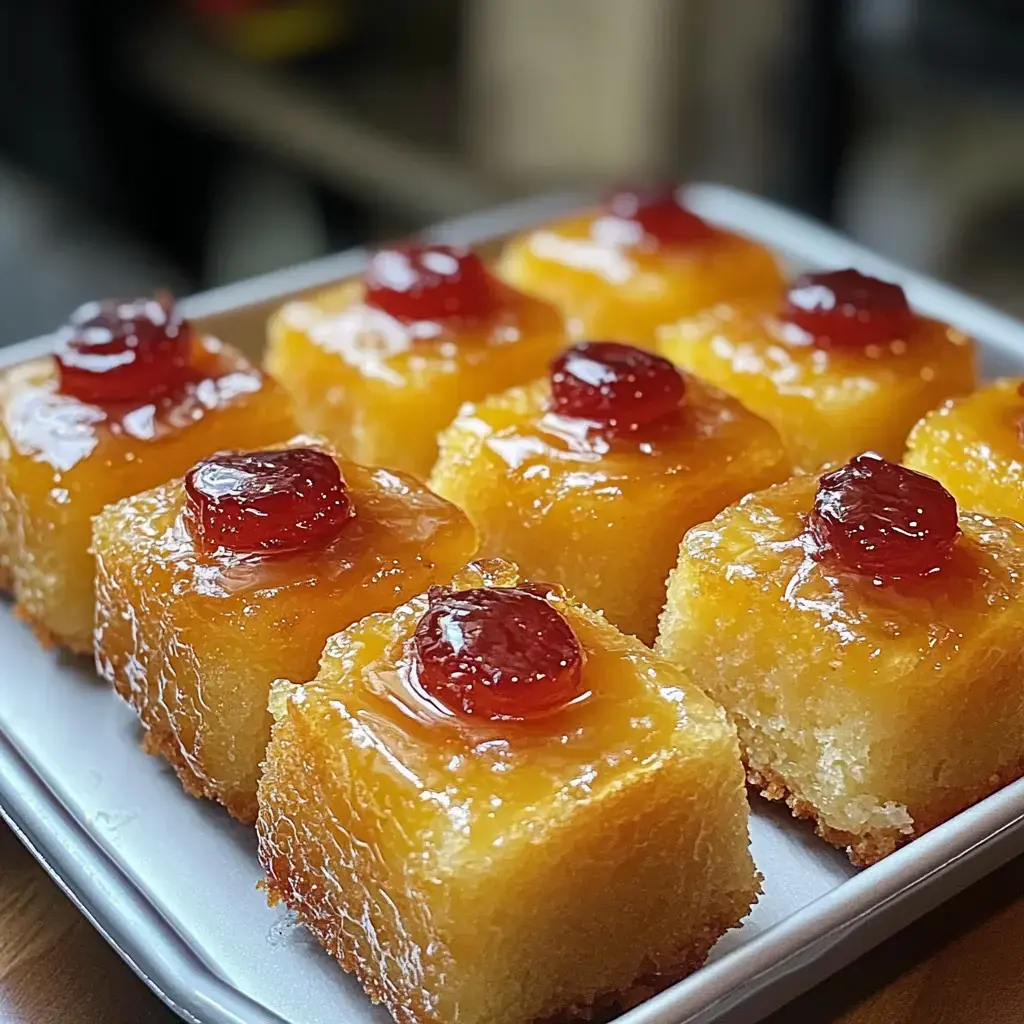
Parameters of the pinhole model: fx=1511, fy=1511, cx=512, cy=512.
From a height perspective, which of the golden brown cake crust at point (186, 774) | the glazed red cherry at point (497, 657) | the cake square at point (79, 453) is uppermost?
the glazed red cherry at point (497, 657)

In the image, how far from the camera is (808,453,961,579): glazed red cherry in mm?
1479

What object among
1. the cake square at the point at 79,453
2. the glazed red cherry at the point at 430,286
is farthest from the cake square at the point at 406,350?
the cake square at the point at 79,453

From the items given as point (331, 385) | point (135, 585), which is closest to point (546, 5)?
point (331, 385)

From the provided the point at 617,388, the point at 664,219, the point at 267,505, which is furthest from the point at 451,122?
the point at 267,505

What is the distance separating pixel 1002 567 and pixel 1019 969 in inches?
15.3

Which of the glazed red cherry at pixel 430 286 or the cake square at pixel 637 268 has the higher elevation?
the glazed red cherry at pixel 430 286

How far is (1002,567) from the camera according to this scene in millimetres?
1525

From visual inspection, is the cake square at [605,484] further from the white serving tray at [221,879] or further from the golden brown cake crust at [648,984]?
the golden brown cake crust at [648,984]

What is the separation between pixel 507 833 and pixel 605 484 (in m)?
0.60

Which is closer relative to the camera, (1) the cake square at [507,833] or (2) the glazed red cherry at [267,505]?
(1) the cake square at [507,833]

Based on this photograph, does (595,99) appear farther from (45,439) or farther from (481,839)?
(481,839)

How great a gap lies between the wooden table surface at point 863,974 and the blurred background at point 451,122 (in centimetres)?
228

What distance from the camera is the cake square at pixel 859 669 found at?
1.43m

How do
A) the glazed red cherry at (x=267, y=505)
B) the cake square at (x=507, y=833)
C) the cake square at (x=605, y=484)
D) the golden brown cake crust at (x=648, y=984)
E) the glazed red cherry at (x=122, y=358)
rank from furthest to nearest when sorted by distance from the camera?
the glazed red cherry at (x=122, y=358), the cake square at (x=605, y=484), the glazed red cherry at (x=267, y=505), the golden brown cake crust at (x=648, y=984), the cake square at (x=507, y=833)
